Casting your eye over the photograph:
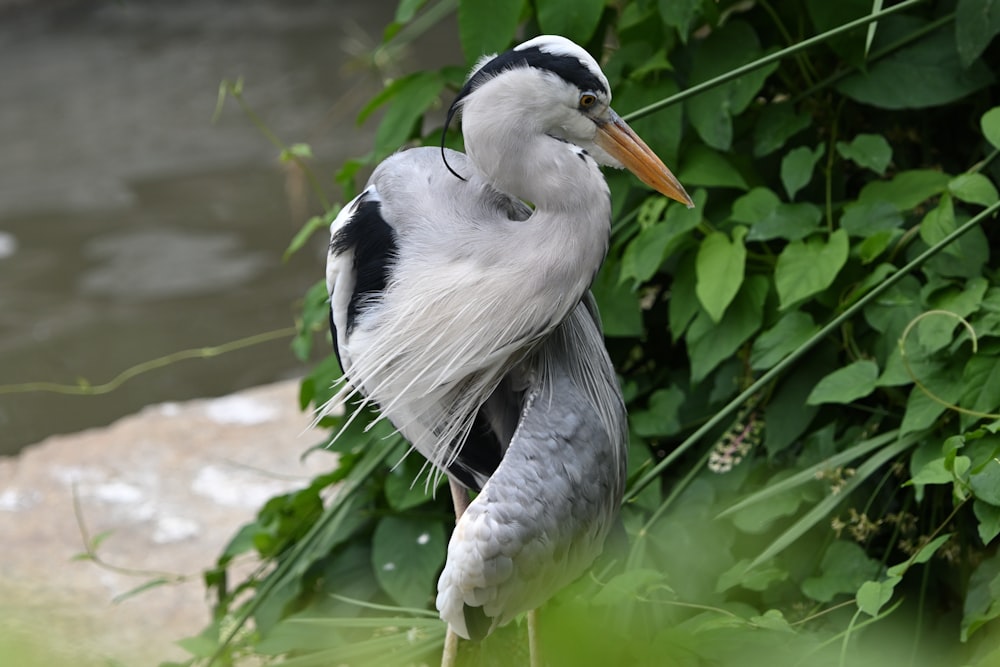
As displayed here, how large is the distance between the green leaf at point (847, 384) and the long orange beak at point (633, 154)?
1.52 feet

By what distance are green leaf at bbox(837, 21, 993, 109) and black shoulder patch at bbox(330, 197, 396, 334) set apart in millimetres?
872

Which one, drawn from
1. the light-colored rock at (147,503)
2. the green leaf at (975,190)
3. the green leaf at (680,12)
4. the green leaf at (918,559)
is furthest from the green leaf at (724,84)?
the light-colored rock at (147,503)

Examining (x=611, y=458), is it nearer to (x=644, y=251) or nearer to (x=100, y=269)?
(x=644, y=251)

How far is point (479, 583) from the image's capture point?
4.11ft

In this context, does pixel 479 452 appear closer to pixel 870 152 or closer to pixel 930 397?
pixel 930 397

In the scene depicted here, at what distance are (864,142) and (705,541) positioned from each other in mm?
662

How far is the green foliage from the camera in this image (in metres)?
1.65

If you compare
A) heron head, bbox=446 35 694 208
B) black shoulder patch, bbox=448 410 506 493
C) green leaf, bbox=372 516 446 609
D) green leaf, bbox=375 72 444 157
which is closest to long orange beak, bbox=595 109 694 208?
heron head, bbox=446 35 694 208

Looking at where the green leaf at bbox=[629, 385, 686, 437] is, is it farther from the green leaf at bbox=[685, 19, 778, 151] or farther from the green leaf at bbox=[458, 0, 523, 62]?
the green leaf at bbox=[458, 0, 523, 62]

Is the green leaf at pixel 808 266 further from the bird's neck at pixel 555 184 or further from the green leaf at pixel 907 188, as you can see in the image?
the bird's neck at pixel 555 184

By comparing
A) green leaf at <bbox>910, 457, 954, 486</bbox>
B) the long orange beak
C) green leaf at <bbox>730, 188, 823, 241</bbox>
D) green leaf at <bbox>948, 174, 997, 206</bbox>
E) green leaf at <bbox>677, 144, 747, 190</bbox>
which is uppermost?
the long orange beak

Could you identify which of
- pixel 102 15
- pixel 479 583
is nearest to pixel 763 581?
pixel 479 583

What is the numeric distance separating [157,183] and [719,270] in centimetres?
401

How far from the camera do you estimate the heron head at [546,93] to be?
1261 mm
